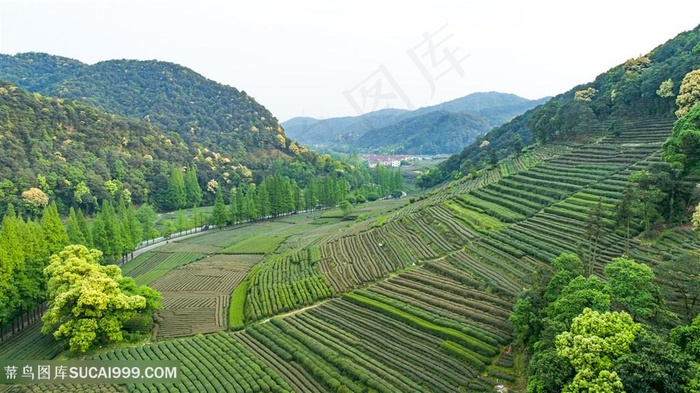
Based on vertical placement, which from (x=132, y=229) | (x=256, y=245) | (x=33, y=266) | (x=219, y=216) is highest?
(x=33, y=266)

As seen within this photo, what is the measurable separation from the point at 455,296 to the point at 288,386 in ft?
56.9

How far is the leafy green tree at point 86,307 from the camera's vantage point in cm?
3641

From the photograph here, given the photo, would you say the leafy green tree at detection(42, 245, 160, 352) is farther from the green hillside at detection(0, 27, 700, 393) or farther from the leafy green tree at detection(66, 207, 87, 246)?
the leafy green tree at detection(66, 207, 87, 246)

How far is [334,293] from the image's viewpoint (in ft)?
145

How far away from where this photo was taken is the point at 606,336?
2097 centimetres

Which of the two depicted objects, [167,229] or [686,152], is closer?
[686,152]

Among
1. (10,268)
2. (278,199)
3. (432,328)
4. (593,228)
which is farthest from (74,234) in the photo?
(593,228)

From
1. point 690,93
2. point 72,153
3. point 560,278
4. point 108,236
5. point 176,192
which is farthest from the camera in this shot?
point 176,192

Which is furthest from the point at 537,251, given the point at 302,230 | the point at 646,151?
the point at 302,230

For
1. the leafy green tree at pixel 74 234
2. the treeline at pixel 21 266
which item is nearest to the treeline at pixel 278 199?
the leafy green tree at pixel 74 234

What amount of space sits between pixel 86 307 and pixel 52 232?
18.0 meters

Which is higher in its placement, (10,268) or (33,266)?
(10,268)

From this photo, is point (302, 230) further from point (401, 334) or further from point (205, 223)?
point (401, 334)

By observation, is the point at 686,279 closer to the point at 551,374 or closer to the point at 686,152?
the point at 551,374
